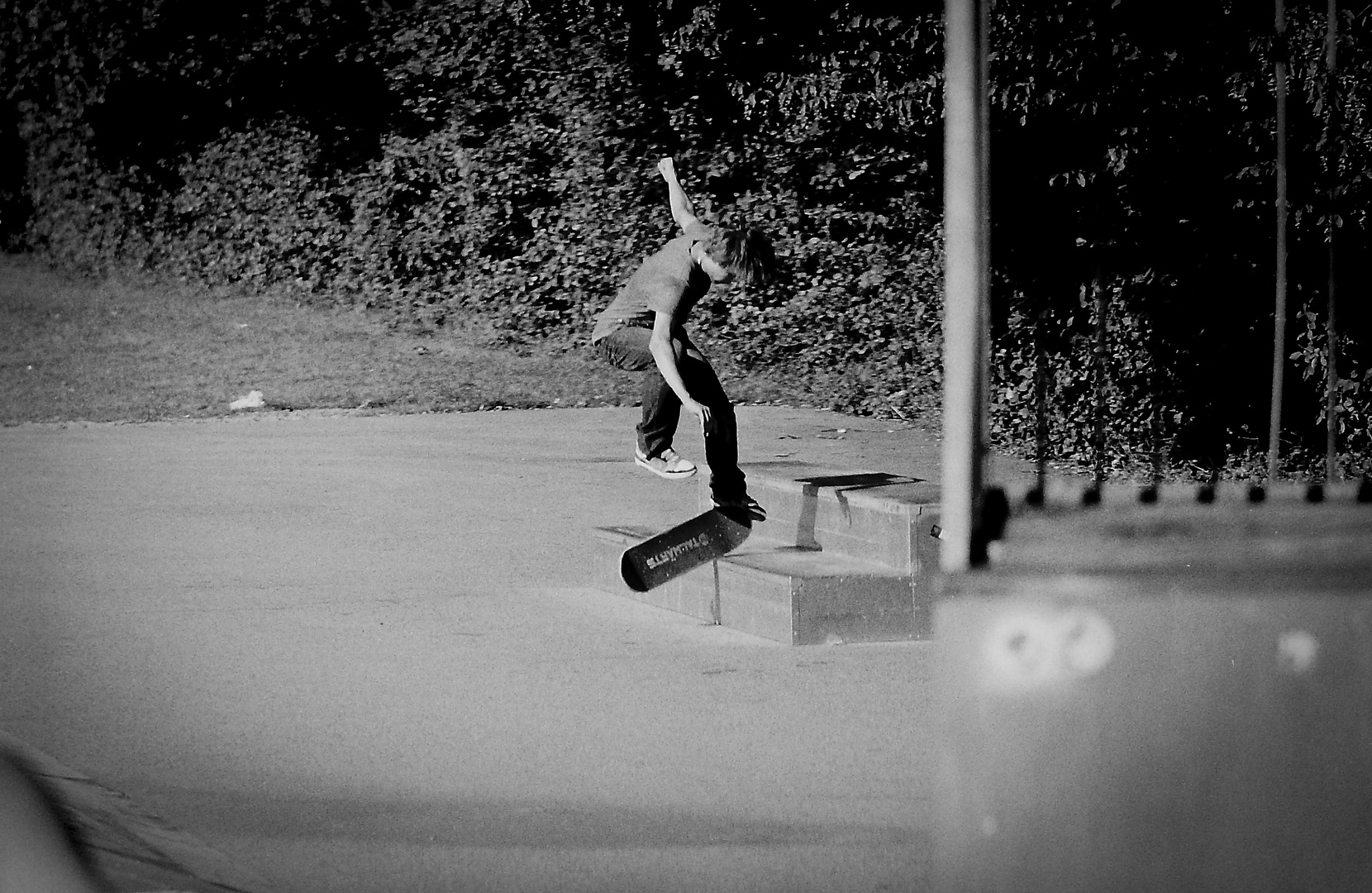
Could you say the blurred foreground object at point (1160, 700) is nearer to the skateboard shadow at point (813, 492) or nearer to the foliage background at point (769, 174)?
the foliage background at point (769, 174)

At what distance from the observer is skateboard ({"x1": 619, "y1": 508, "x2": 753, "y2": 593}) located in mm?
6801

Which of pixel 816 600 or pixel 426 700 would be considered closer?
pixel 426 700

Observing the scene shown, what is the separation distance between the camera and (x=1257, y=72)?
9438 mm

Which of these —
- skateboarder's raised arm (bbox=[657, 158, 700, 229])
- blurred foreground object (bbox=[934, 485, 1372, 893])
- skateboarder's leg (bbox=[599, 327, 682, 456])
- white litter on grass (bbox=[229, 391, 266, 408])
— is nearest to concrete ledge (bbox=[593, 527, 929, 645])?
skateboarder's leg (bbox=[599, 327, 682, 456])

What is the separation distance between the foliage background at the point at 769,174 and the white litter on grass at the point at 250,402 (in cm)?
390

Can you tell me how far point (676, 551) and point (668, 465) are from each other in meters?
1.03

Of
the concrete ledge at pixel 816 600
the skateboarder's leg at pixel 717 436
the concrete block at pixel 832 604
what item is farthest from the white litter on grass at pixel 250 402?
the concrete block at pixel 832 604

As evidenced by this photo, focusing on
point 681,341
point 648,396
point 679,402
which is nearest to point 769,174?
point 648,396

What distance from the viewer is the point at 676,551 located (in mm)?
6875

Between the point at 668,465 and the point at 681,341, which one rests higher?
the point at 681,341

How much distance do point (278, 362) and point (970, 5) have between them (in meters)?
13.5

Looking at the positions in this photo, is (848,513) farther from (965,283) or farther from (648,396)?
(965,283)

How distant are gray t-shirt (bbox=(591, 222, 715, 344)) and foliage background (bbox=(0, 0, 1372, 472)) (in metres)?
1.69

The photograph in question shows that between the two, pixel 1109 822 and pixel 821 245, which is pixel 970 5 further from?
pixel 821 245
